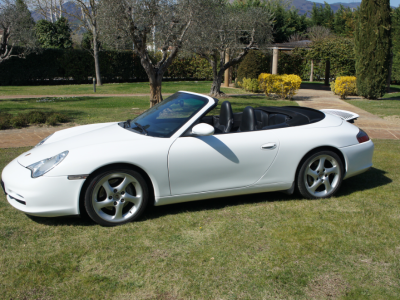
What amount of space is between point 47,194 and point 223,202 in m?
1.99

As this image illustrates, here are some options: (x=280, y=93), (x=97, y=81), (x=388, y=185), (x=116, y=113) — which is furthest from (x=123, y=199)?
(x=97, y=81)

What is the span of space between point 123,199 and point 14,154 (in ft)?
13.1

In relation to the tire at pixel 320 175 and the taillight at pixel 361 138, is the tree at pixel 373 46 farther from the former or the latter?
the tire at pixel 320 175

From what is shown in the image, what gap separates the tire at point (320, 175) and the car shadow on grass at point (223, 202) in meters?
0.20

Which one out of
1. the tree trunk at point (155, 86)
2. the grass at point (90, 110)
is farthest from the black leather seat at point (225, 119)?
the tree trunk at point (155, 86)

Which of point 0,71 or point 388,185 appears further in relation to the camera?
point 0,71

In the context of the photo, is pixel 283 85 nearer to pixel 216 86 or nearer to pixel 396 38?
pixel 216 86

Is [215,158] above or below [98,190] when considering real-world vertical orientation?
above

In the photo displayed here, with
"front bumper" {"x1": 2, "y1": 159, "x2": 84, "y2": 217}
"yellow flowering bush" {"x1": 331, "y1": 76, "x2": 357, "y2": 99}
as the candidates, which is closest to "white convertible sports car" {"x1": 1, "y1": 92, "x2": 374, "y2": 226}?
"front bumper" {"x1": 2, "y1": 159, "x2": 84, "y2": 217}

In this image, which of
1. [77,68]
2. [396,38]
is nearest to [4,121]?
[77,68]

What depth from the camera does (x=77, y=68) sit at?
29328mm

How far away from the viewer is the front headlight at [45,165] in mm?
3635

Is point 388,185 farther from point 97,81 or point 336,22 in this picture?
point 336,22

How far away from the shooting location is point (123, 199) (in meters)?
3.84
